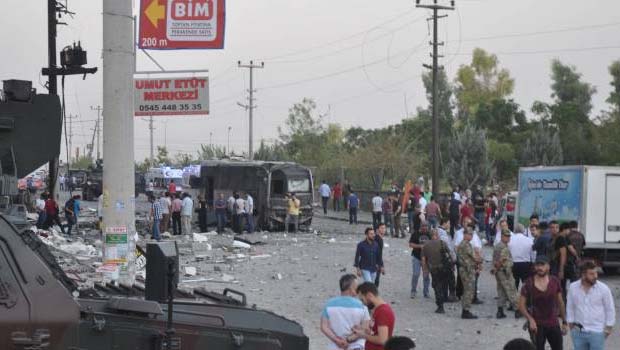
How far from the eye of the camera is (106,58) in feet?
36.5

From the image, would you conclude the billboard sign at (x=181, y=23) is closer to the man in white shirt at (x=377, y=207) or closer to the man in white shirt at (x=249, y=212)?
the man in white shirt at (x=377, y=207)

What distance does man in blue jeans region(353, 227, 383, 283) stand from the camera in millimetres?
16203

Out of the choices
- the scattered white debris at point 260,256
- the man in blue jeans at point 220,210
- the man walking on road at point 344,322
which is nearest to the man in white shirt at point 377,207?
the man in blue jeans at point 220,210

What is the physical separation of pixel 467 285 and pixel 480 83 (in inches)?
3095

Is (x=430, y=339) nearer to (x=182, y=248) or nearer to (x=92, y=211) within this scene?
(x=182, y=248)

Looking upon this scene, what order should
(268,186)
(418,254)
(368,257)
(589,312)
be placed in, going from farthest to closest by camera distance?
(268,186), (418,254), (368,257), (589,312)

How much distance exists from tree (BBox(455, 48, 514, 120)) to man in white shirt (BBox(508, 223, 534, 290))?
75.4m

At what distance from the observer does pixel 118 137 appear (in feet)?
36.9

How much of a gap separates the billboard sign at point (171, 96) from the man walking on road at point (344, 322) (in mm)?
4575

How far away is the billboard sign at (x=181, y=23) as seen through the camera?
11.8 metres

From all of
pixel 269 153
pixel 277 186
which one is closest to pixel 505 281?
pixel 277 186

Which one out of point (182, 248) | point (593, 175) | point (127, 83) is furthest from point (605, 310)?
point (182, 248)

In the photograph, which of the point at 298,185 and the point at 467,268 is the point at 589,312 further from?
the point at 298,185

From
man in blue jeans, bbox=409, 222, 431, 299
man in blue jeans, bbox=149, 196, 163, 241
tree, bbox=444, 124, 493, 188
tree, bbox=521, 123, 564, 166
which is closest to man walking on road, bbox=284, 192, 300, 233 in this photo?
man in blue jeans, bbox=149, 196, 163, 241
